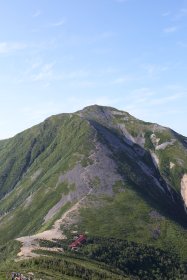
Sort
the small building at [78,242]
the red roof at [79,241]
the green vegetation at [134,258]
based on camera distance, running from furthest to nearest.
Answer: the red roof at [79,241] → the small building at [78,242] → the green vegetation at [134,258]

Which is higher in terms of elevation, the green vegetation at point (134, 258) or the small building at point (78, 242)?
the small building at point (78, 242)

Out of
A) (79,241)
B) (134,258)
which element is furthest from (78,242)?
(134,258)

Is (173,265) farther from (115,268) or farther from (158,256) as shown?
(115,268)

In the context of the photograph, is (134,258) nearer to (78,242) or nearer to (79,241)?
(79,241)

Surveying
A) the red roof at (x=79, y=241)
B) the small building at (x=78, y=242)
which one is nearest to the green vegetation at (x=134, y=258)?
the small building at (x=78, y=242)

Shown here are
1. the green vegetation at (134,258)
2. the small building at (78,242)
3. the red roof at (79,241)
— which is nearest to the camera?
the green vegetation at (134,258)

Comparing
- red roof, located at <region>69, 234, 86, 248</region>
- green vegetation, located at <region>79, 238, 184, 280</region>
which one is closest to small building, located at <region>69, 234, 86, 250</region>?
red roof, located at <region>69, 234, 86, 248</region>

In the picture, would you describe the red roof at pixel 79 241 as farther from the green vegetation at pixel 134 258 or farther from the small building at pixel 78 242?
the green vegetation at pixel 134 258

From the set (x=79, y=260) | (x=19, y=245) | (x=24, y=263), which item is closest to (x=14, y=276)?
(x=24, y=263)

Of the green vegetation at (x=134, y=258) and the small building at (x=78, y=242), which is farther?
the small building at (x=78, y=242)

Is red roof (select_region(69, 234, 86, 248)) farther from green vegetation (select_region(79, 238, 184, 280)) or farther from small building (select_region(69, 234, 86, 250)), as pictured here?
green vegetation (select_region(79, 238, 184, 280))
